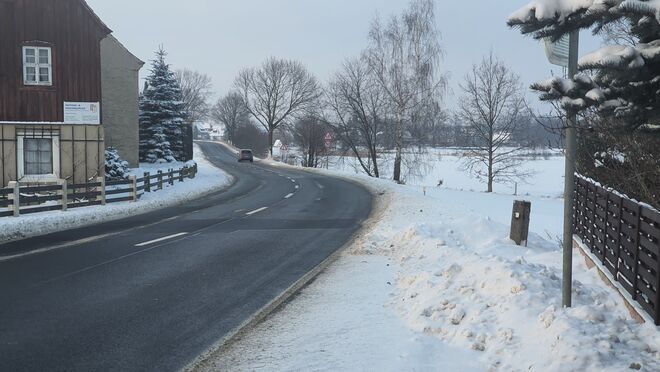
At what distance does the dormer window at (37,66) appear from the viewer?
21.0 metres

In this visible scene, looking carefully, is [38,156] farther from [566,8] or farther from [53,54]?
[566,8]

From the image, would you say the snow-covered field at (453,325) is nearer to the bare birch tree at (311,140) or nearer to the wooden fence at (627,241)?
the wooden fence at (627,241)

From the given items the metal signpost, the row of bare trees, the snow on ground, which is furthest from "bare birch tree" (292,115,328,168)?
the metal signpost

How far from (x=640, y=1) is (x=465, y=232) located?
8796 mm

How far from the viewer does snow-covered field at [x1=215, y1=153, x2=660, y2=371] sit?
4512 mm

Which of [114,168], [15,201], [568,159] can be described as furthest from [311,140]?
[568,159]

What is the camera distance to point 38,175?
70.4ft

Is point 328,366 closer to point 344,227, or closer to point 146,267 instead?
point 146,267

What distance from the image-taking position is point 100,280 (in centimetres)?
829

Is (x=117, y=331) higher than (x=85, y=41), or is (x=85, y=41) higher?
(x=85, y=41)

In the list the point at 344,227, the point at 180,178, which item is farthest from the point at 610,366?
the point at 180,178

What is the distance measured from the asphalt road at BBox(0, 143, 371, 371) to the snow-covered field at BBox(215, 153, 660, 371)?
70cm

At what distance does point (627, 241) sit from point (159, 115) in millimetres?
39787

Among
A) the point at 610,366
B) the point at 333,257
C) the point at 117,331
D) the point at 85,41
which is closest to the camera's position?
the point at 610,366
